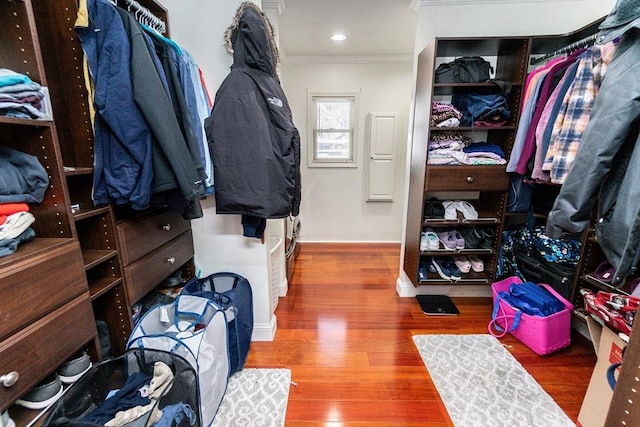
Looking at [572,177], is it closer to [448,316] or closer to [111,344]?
[448,316]

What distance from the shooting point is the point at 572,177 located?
3.13 ft

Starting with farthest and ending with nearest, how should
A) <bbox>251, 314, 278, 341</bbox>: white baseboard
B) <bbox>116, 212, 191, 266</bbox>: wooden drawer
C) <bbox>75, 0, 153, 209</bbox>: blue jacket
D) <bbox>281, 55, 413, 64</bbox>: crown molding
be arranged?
<bbox>281, 55, 413, 64</bbox>: crown molding < <bbox>251, 314, 278, 341</bbox>: white baseboard < <bbox>116, 212, 191, 266</bbox>: wooden drawer < <bbox>75, 0, 153, 209</bbox>: blue jacket

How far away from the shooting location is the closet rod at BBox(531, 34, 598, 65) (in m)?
1.51

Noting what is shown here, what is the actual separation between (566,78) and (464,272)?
1.41 metres

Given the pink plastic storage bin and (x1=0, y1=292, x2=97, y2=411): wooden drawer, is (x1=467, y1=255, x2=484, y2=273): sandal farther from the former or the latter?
(x1=0, y1=292, x2=97, y2=411): wooden drawer

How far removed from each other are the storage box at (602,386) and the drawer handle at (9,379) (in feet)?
6.73

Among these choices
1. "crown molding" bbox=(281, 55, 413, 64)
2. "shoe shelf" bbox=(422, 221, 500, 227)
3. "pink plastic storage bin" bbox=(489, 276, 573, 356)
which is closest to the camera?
"pink plastic storage bin" bbox=(489, 276, 573, 356)

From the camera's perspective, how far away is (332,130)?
3.52m

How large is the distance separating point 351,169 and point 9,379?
130 inches

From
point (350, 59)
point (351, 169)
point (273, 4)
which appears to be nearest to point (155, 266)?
point (273, 4)

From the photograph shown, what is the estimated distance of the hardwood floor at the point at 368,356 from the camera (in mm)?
1350

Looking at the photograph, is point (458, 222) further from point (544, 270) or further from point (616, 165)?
point (616, 165)

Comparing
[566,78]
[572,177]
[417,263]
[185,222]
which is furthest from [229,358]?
[566,78]

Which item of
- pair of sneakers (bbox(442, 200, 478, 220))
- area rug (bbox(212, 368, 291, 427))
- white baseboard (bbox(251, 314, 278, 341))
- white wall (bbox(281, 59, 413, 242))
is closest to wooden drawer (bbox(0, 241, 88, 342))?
area rug (bbox(212, 368, 291, 427))
